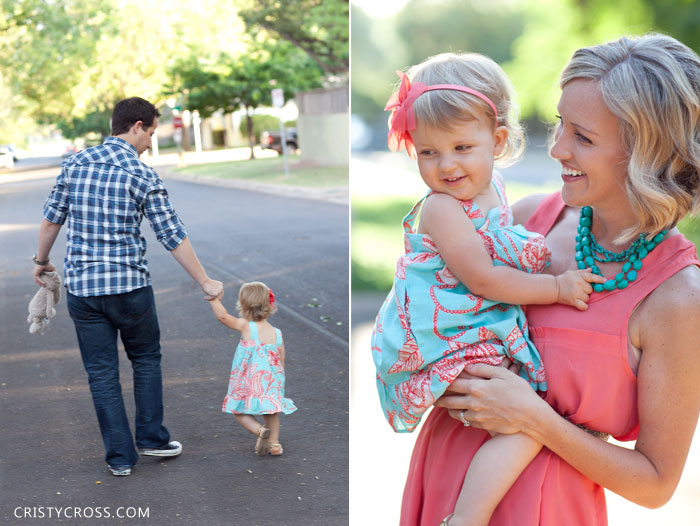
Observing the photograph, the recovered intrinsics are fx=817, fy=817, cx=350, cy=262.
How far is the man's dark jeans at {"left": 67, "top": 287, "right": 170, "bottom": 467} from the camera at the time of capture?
324 cm

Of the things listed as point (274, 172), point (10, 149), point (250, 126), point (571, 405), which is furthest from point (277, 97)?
point (571, 405)

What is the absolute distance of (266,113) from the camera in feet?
46.5

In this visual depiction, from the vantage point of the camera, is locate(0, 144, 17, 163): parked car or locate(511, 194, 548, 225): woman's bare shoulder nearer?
locate(511, 194, 548, 225): woman's bare shoulder

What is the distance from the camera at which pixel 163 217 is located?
3201 mm

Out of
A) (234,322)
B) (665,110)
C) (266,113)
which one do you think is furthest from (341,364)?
(266,113)

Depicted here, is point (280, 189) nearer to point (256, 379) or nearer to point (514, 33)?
point (514, 33)

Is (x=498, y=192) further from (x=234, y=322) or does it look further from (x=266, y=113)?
(x=266, y=113)

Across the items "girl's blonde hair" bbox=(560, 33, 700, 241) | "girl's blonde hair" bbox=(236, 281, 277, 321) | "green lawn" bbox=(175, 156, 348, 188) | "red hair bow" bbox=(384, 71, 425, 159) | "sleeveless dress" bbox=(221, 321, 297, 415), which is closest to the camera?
"girl's blonde hair" bbox=(560, 33, 700, 241)

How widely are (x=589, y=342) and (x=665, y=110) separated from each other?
41 centimetres

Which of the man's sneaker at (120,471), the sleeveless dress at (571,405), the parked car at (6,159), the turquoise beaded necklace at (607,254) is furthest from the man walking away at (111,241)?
the turquoise beaded necklace at (607,254)

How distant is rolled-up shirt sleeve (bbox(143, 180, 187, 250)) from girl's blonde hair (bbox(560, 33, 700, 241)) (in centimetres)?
211

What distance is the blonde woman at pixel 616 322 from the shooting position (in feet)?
4.37

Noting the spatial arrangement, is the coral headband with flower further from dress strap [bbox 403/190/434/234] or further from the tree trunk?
the tree trunk

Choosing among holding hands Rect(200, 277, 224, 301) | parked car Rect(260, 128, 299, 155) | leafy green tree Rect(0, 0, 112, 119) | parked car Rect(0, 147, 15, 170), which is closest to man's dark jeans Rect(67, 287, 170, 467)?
holding hands Rect(200, 277, 224, 301)
